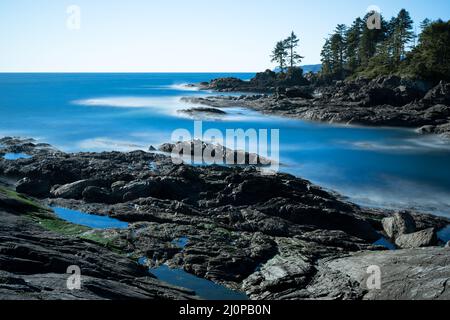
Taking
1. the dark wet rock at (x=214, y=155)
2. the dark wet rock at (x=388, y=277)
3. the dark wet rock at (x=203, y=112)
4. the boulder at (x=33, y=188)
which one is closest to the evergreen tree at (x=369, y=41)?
the dark wet rock at (x=203, y=112)

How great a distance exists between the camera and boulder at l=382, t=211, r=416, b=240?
23328mm

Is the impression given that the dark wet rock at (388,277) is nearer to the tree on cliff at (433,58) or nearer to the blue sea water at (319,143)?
the blue sea water at (319,143)

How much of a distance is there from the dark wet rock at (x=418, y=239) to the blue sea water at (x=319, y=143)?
A: 725 cm

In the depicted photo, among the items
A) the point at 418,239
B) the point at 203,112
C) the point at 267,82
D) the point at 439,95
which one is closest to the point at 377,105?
the point at 439,95

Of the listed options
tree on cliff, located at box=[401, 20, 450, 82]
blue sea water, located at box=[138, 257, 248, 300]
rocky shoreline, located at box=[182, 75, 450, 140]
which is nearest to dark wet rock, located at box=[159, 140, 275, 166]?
blue sea water, located at box=[138, 257, 248, 300]

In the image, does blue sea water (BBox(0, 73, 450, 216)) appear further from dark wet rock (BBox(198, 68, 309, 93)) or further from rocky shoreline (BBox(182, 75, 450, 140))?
dark wet rock (BBox(198, 68, 309, 93))

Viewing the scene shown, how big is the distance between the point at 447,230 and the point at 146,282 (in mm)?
18162

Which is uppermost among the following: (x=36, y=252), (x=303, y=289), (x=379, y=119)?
(x=379, y=119)

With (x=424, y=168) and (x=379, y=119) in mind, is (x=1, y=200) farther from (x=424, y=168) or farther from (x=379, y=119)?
(x=379, y=119)

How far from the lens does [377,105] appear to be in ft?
245

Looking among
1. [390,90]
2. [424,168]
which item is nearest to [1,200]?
[424,168]

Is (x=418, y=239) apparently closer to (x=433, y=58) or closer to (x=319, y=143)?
(x=319, y=143)

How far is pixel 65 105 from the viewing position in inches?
4043
